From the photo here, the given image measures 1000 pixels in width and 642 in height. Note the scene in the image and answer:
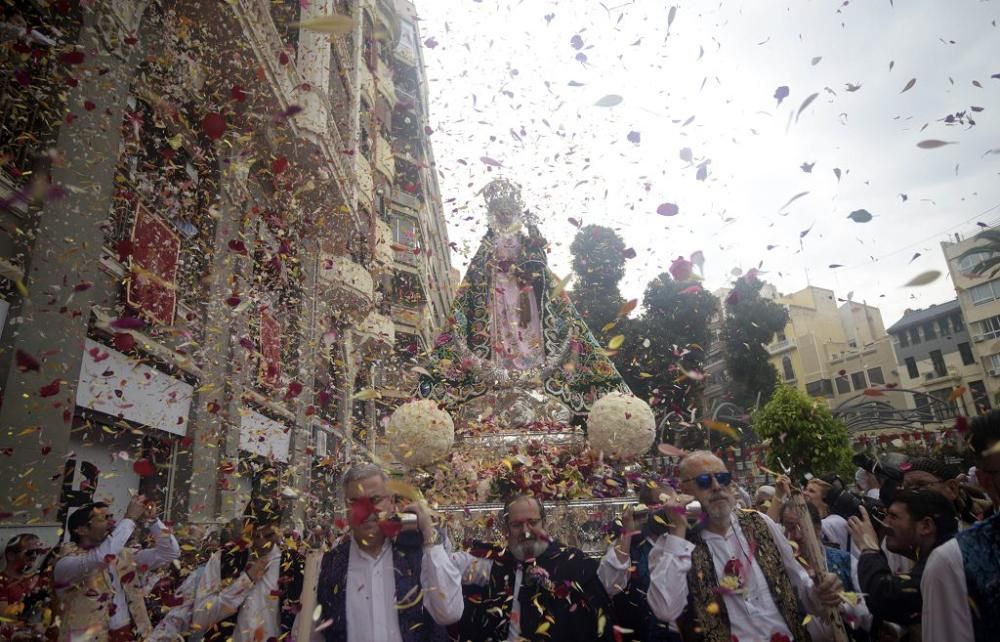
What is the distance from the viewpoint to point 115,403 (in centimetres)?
681

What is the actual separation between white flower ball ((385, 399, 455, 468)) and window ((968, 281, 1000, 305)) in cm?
3667

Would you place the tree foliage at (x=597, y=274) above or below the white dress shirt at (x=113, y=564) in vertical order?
above

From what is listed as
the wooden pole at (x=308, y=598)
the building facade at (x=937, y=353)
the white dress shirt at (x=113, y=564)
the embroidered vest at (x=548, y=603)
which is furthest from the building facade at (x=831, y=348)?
the wooden pole at (x=308, y=598)

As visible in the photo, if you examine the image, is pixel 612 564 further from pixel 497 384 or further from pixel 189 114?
pixel 189 114

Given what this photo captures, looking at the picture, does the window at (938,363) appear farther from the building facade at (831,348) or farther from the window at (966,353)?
the building facade at (831,348)

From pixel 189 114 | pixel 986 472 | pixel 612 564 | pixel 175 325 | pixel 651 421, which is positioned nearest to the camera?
pixel 986 472

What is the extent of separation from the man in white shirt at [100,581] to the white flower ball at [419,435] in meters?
1.98

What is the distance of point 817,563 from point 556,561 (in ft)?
4.50

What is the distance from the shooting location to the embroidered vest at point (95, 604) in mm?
4035

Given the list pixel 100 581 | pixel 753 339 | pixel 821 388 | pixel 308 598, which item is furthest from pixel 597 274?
pixel 308 598

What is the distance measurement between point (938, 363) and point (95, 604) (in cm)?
4063

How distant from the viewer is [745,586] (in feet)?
10.5

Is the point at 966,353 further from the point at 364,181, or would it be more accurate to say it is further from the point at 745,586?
the point at 745,586

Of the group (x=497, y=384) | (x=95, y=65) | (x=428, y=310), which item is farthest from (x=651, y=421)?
(x=428, y=310)
